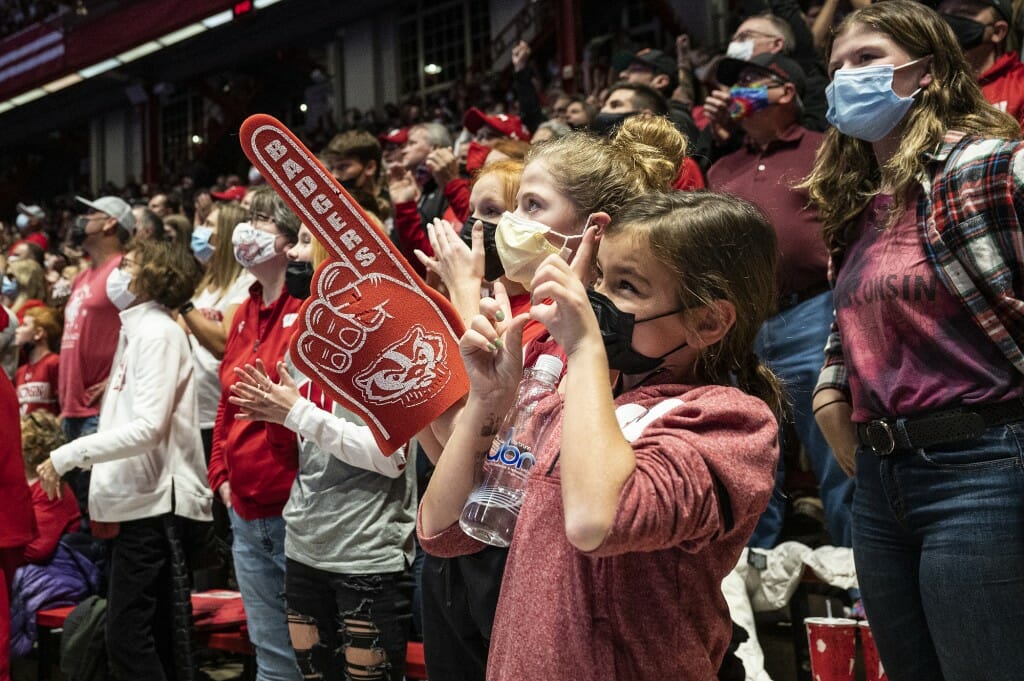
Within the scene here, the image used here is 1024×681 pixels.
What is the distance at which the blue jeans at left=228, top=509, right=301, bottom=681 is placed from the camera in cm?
280

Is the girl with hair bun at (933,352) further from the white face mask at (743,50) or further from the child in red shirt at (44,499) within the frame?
the child in red shirt at (44,499)

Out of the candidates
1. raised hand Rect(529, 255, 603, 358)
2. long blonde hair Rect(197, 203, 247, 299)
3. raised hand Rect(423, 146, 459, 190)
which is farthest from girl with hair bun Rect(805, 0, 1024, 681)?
long blonde hair Rect(197, 203, 247, 299)

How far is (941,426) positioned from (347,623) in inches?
59.5

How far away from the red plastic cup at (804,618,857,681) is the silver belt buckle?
2.77 ft

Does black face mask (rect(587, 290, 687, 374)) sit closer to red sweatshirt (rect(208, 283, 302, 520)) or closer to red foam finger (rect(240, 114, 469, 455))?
red foam finger (rect(240, 114, 469, 455))

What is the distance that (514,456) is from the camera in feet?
4.73

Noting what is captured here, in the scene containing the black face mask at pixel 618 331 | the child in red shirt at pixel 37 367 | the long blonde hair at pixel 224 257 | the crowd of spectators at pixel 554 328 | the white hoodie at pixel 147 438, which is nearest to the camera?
the black face mask at pixel 618 331

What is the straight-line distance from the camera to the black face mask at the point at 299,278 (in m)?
2.72

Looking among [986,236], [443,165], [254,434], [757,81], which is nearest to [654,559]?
[986,236]

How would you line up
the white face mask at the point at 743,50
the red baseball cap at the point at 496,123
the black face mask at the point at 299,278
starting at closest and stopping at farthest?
the black face mask at the point at 299,278 < the white face mask at the point at 743,50 < the red baseball cap at the point at 496,123

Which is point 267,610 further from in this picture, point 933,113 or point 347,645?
point 933,113

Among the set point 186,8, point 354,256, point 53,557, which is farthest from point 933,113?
point 186,8

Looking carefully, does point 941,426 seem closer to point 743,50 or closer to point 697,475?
point 697,475

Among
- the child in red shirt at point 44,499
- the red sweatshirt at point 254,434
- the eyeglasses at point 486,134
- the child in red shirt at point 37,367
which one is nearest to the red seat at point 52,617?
the child in red shirt at point 44,499
